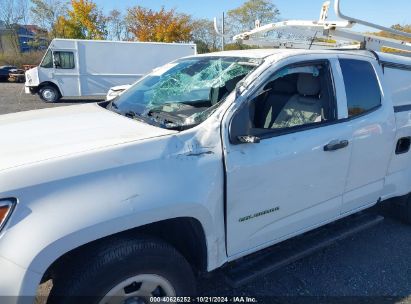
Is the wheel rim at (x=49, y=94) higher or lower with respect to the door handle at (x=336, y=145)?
lower

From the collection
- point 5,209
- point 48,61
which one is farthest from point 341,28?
point 48,61

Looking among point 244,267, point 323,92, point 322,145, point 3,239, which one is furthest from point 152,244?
point 323,92

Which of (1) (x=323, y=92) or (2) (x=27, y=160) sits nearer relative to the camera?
(2) (x=27, y=160)

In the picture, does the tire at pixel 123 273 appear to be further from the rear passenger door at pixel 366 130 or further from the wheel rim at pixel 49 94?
the wheel rim at pixel 49 94

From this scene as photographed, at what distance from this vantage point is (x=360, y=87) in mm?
3070

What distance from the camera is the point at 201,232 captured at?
220cm

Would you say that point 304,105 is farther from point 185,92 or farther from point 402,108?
point 402,108

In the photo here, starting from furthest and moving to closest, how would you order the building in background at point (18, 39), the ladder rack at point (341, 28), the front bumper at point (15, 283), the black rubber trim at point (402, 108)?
1. the building in background at point (18, 39)
2. the black rubber trim at point (402, 108)
3. the ladder rack at point (341, 28)
4. the front bumper at point (15, 283)

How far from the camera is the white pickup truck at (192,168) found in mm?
1710

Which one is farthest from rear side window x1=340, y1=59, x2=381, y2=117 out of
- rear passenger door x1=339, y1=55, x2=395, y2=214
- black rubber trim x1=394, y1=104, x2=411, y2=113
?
black rubber trim x1=394, y1=104, x2=411, y2=113

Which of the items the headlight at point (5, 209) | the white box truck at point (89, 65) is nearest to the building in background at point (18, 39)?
the white box truck at point (89, 65)

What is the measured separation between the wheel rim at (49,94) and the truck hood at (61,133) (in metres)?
13.7

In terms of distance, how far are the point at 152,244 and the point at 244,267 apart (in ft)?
2.90

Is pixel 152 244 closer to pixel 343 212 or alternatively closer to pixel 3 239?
pixel 3 239
